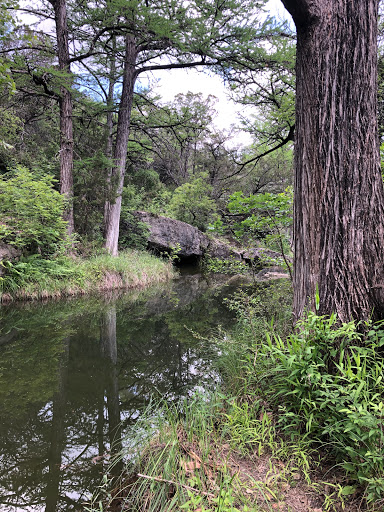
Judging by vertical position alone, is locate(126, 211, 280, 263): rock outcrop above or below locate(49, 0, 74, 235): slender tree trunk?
below

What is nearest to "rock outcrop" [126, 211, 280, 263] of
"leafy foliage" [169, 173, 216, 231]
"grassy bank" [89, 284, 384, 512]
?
"leafy foliage" [169, 173, 216, 231]

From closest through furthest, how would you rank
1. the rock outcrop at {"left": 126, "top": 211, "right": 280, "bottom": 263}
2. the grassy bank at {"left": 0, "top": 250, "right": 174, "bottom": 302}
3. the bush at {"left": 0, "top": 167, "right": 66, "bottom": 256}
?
the grassy bank at {"left": 0, "top": 250, "right": 174, "bottom": 302} < the bush at {"left": 0, "top": 167, "right": 66, "bottom": 256} < the rock outcrop at {"left": 126, "top": 211, "right": 280, "bottom": 263}

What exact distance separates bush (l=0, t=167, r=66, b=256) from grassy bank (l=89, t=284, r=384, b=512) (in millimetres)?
6307

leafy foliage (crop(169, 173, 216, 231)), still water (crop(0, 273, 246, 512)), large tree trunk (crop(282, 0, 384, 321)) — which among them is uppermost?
leafy foliage (crop(169, 173, 216, 231))

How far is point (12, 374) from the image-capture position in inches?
138

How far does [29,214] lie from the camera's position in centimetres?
735

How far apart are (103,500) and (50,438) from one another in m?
0.86

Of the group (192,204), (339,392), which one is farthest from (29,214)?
(192,204)

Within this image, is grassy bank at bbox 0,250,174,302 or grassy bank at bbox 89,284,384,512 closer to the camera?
grassy bank at bbox 89,284,384,512

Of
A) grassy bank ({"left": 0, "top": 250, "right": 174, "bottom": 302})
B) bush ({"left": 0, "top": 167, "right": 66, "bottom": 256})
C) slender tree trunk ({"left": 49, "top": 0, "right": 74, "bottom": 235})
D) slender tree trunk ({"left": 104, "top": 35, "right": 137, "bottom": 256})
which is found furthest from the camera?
slender tree trunk ({"left": 104, "top": 35, "right": 137, "bottom": 256})

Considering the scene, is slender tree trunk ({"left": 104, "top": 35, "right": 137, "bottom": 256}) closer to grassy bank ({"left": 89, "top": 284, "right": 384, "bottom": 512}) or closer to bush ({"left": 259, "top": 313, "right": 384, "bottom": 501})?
grassy bank ({"left": 89, "top": 284, "right": 384, "bottom": 512})

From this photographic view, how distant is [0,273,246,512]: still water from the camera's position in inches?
79.5

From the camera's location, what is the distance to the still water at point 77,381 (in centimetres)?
202

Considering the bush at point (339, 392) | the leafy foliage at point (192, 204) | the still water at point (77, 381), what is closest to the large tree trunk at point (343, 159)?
the bush at point (339, 392)
